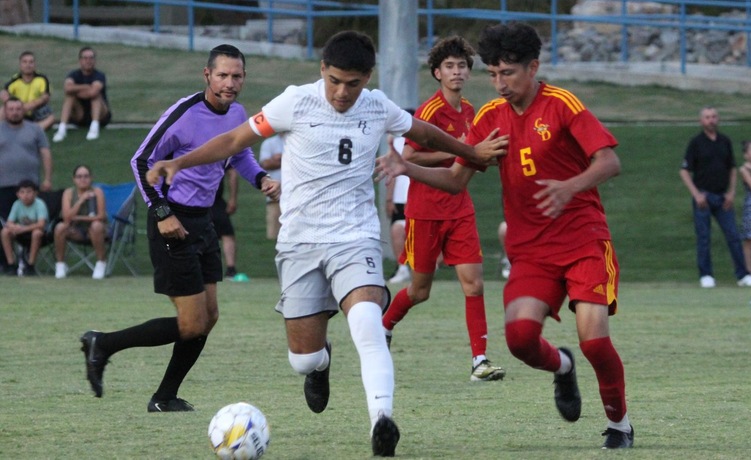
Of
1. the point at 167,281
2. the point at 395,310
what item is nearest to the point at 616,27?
the point at 395,310

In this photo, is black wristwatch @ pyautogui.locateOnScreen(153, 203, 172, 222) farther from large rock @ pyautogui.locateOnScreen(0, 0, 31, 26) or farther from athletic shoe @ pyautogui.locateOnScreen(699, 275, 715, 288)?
large rock @ pyautogui.locateOnScreen(0, 0, 31, 26)

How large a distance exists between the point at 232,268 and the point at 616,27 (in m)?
17.7

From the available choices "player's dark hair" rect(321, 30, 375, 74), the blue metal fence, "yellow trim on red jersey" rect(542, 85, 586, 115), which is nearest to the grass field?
"yellow trim on red jersey" rect(542, 85, 586, 115)

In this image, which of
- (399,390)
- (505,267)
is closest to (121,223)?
(505,267)

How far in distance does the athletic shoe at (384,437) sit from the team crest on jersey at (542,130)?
1.55 m

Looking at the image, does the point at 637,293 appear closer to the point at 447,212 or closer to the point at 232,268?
the point at 232,268

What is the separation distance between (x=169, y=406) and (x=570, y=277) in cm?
256

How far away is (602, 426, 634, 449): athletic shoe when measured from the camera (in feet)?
20.4

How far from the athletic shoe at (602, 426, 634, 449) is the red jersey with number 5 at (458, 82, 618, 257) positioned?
891 millimetres

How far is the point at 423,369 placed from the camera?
9508 mm

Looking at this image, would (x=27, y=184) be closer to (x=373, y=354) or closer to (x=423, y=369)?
(x=423, y=369)

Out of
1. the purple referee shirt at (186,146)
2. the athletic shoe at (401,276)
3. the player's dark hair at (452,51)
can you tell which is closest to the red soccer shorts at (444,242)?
the player's dark hair at (452,51)

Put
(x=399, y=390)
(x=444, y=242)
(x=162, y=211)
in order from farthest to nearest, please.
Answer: (x=444, y=242) → (x=399, y=390) → (x=162, y=211)

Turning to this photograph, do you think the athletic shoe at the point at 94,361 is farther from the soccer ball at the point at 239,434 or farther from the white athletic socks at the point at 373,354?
the white athletic socks at the point at 373,354
